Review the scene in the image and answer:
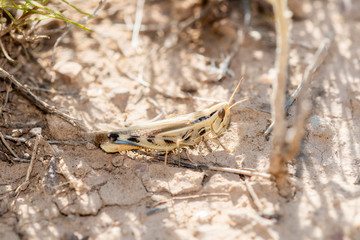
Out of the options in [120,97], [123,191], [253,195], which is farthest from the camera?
[120,97]

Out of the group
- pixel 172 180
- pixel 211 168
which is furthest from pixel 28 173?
pixel 211 168

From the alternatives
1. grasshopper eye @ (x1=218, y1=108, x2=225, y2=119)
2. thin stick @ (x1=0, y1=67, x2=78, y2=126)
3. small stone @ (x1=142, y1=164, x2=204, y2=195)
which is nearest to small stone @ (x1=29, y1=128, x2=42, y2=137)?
thin stick @ (x1=0, y1=67, x2=78, y2=126)

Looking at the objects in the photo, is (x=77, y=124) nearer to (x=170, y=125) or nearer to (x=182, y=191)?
(x=170, y=125)

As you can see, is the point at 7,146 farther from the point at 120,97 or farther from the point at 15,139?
the point at 120,97

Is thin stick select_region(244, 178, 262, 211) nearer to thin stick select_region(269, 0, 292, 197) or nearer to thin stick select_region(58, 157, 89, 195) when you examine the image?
thin stick select_region(269, 0, 292, 197)

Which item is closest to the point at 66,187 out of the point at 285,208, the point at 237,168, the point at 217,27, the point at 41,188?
the point at 41,188

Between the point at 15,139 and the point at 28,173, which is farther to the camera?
the point at 15,139

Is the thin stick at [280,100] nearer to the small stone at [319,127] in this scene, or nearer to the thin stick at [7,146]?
the small stone at [319,127]
